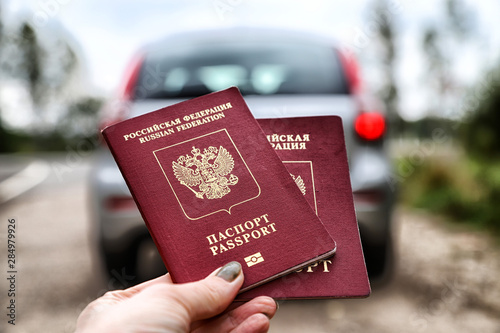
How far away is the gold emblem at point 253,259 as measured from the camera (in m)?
1.11

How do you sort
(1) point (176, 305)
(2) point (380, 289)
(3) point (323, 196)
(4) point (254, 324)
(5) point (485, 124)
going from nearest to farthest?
(1) point (176, 305)
(4) point (254, 324)
(3) point (323, 196)
(2) point (380, 289)
(5) point (485, 124)

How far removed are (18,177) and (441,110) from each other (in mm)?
9473

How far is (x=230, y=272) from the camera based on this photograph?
1081 millimetres

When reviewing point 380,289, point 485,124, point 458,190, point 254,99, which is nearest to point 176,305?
point 254,99

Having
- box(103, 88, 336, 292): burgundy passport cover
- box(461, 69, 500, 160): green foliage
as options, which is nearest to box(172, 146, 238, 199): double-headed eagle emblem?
box(103, 88, 336, 292): burgundy passport cover

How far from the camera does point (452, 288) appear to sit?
119 inches

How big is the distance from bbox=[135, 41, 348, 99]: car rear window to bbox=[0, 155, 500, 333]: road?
1090 millimetres

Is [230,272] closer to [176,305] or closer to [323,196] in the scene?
[176,305]

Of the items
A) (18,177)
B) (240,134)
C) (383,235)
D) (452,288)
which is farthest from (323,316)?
(18,177)

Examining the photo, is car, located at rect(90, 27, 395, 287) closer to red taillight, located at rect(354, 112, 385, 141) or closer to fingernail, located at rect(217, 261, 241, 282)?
red taillight, located at rect(354, 112, 385, 141)

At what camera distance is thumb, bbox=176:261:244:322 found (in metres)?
1.06

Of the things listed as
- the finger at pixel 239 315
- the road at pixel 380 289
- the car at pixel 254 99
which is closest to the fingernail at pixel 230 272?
the finger at pixel 239 315

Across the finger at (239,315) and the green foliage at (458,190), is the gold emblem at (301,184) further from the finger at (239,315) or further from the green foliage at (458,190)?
the green foliage at (458,190)

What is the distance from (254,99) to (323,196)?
1.04 metres
